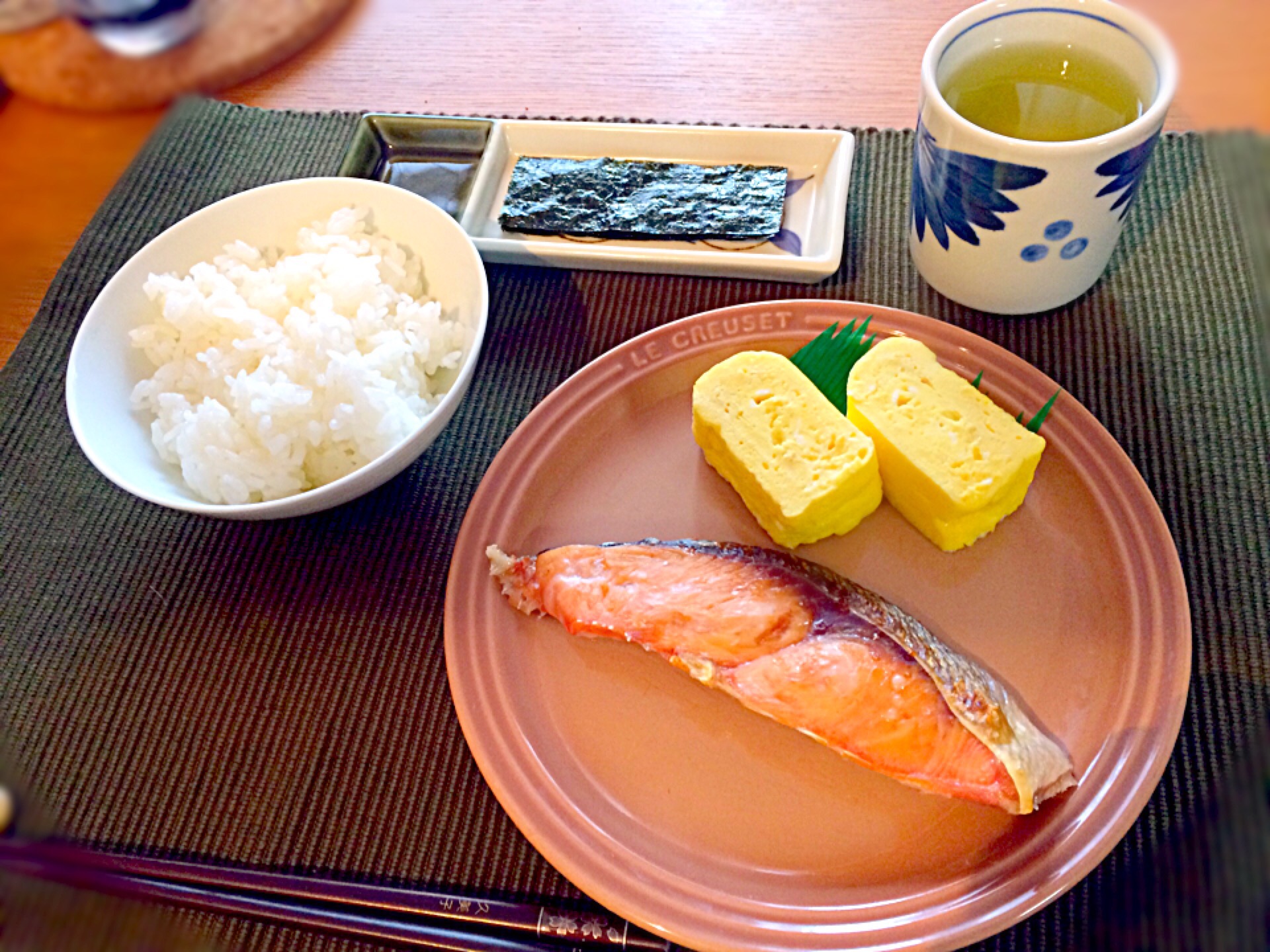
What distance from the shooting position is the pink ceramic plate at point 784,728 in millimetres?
802

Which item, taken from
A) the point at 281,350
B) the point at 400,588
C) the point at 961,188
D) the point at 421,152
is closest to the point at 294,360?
the point at 281,350

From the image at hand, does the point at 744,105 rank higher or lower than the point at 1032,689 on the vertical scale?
higher

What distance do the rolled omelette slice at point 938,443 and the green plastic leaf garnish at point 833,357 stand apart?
2.6 inches

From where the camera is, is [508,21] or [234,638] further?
[508,21]

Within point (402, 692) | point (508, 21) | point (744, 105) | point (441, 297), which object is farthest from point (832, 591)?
point (508, 21)

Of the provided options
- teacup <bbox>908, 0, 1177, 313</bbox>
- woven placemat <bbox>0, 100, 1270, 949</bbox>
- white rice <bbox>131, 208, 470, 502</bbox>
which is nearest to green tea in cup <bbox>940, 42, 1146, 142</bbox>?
teacup <bbox>908, 0, 1177, 313</bbox>

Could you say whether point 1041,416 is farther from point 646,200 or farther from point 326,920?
point 326,920

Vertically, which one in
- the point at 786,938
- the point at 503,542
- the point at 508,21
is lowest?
the point at 786,938

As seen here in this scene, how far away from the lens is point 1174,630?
2.92 ft

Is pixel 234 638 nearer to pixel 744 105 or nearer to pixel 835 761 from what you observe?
pixel 835 761

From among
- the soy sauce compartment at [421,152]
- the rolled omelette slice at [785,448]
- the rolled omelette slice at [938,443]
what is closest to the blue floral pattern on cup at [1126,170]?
the rolled omelette slice at [938,443]

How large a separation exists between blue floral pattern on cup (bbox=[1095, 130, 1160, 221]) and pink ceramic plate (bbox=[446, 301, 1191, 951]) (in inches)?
9.0

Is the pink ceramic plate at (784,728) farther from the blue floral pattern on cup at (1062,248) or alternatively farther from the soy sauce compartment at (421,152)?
the soy sauce compartment at (421,152)

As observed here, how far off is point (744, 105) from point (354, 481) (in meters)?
1.05
